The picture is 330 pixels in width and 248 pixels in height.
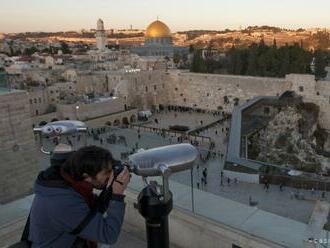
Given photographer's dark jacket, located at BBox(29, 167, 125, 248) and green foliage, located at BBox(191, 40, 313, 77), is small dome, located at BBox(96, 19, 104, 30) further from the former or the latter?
photographer's dark jacket, located at BBox(29, 167, 125, 248)

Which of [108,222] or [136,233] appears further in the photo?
[136,233]

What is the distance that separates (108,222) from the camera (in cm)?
144

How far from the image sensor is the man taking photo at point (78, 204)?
4.62 feet

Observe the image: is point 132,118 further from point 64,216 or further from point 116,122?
point 64,216

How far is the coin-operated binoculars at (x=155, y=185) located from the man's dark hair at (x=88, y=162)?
1.01ft

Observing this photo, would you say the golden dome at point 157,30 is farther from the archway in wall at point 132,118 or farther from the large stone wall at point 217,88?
the archway in wall at point 132,118

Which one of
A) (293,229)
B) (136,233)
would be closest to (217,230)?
(293,229)

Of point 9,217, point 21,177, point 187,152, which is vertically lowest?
point 21,177

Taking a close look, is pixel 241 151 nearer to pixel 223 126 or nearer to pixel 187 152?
pixel 223 126

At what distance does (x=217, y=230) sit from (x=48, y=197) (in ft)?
4.78

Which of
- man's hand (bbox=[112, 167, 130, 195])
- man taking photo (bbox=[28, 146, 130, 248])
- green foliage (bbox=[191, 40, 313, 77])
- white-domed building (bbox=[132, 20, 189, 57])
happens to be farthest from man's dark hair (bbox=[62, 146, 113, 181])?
white-domed building (bbox=[132, 20, 189, 57])

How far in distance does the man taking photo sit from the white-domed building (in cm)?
4096

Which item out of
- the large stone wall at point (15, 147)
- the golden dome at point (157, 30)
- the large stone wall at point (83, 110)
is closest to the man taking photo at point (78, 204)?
the large stone wall at point (15, 147)

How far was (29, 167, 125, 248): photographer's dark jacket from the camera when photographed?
1405 mm
